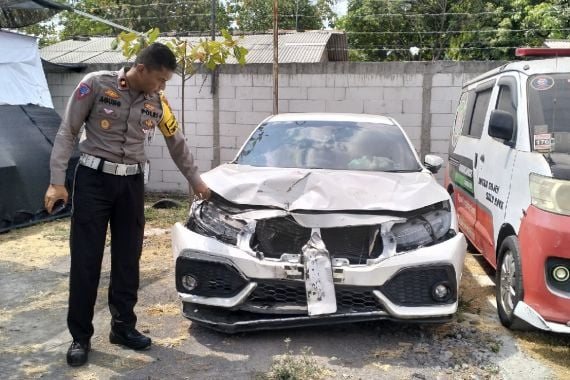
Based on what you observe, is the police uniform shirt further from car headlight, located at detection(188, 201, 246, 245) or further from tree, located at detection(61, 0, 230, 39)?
tree, located at detection(61, 0, 230, 39)

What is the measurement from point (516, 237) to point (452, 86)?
4.95 meters

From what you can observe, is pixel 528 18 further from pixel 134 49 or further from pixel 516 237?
pixel 516 237

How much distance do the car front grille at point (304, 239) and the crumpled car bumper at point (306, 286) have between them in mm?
159

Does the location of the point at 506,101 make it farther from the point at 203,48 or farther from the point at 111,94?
the point at 203,48

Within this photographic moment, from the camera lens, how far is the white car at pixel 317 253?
11.4ft

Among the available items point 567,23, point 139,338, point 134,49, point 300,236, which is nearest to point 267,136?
point 300,236

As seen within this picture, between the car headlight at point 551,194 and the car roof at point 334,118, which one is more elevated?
the car roof at point 334,118

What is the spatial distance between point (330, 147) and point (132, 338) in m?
2.16

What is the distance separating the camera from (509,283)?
3855 mm

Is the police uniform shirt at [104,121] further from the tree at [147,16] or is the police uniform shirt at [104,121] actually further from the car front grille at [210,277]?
the tree at [147,16]

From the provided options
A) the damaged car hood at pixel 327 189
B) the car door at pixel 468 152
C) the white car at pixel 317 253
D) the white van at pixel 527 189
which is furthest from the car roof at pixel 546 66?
the white car at pixel 317 253

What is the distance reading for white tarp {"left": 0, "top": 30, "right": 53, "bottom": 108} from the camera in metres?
7.82

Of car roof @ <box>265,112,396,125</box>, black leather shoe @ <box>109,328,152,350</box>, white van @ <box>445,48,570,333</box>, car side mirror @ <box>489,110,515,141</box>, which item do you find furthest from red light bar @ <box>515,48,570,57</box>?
black leather shoe @ <box>109,328,152,350</box>

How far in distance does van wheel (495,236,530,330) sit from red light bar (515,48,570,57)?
5.04 ft
